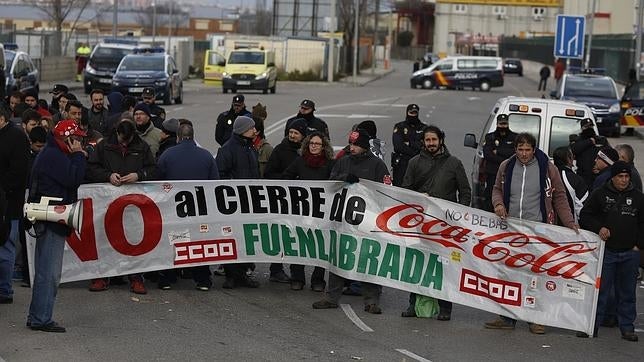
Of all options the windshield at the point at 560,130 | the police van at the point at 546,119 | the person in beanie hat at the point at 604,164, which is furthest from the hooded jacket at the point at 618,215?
the windshield at the point at 560,130

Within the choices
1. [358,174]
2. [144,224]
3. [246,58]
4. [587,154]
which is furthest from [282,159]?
[246,58]

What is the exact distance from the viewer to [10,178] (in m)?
11.7

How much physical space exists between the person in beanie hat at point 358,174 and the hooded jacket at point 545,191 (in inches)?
45.0

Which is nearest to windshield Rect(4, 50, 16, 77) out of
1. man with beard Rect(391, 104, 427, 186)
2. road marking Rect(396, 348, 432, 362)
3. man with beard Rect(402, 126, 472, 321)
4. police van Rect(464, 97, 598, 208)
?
police van Rect(464, 97, 598, 208)

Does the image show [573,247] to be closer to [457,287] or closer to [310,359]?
[457,287]

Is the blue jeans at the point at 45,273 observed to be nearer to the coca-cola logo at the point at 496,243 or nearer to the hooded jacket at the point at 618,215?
the coca-cola logo at the point at 496,243

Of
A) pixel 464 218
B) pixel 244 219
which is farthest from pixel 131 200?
pixel 464 218

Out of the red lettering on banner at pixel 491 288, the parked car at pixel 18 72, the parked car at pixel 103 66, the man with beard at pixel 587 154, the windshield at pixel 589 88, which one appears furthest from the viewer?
the parked car at pixel 103 66

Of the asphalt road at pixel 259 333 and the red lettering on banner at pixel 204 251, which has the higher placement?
the red lettering on banner at pixel 204 251

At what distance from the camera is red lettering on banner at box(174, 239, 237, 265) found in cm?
1249

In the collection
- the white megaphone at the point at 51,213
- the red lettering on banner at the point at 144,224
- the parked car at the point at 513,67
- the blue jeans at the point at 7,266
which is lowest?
the parked car at the point at 513,67

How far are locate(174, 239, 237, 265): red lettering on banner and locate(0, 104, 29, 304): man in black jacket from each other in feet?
5.13

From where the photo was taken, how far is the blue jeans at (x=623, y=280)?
37.8 feet

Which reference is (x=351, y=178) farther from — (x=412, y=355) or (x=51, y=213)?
(x=51, y=213)
